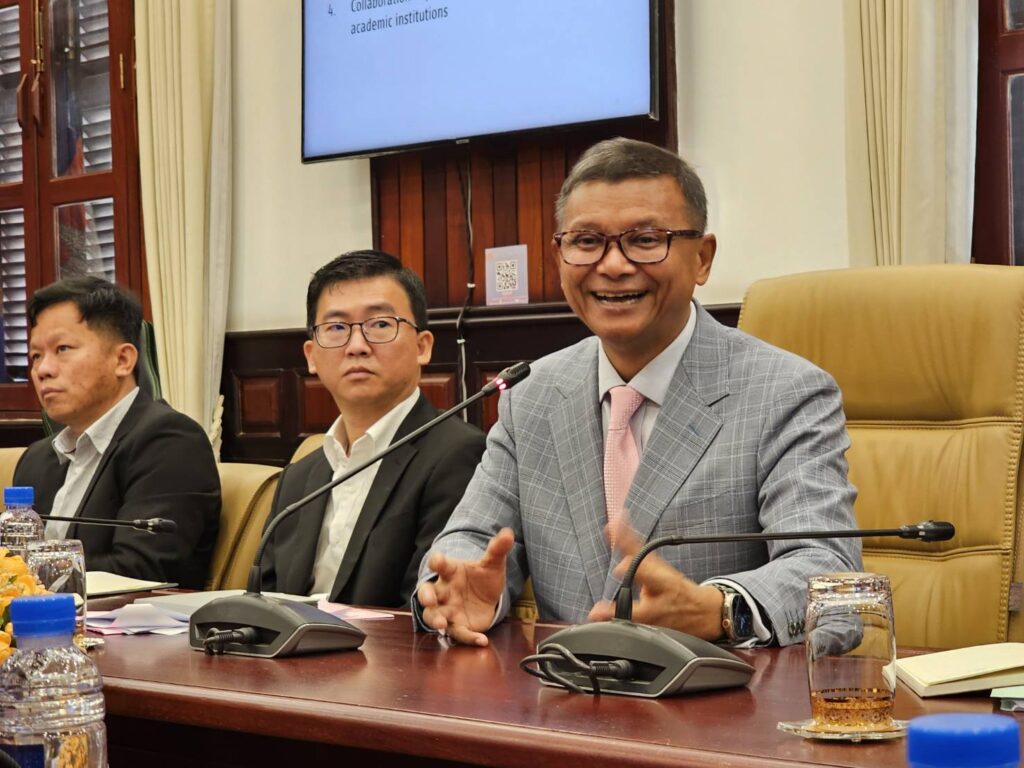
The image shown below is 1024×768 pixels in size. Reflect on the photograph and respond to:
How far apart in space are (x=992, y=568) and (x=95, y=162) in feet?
14.2

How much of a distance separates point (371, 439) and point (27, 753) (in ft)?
4.85

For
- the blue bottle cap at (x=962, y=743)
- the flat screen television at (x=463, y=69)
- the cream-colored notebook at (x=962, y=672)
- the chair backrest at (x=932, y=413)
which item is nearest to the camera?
the blue bottle cap at (x=962, y=743)

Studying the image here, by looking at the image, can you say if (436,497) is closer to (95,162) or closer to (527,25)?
(527,25)

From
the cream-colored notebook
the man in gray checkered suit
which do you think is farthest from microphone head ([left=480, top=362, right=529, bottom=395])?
the cream-colored notebook

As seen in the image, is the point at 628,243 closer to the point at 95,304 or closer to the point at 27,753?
the point at 27,753

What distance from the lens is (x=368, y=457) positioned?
2.61m

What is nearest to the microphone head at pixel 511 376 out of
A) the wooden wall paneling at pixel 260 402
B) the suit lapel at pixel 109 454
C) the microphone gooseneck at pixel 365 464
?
the microphone gooseneck at pixel 365 464

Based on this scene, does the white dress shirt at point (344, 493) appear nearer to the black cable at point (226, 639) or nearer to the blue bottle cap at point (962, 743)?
the black cable at point (226, 639)

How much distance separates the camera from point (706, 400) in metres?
1.94

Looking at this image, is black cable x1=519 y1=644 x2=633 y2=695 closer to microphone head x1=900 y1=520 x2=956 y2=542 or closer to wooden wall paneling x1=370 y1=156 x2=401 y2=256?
microphone head x1=900 y1=520 x2=956 y2=542

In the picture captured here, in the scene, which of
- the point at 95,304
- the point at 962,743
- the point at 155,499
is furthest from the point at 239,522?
the point at 962,743

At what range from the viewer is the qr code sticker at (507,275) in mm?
4270

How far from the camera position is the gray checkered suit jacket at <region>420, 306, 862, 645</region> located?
182 cm

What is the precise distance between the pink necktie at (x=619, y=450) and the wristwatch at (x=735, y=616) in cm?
35
